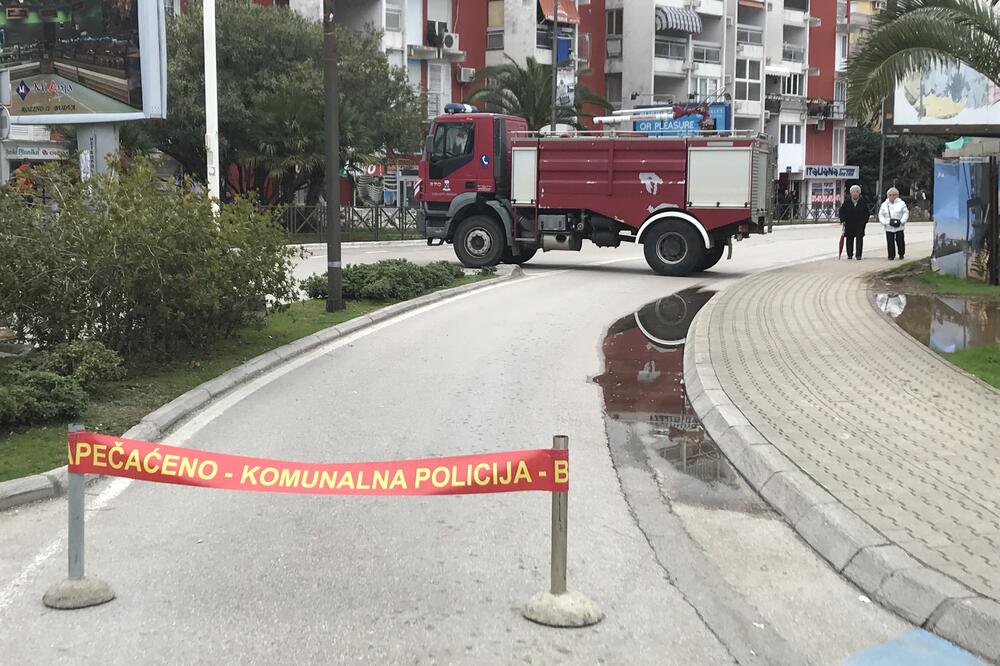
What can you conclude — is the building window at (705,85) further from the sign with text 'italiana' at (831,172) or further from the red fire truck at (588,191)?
the red fire truck at (588,191)

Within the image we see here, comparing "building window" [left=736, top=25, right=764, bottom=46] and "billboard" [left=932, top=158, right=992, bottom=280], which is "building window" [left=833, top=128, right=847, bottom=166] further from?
"billboard" [left=932, top=158, right=992, bottom=280]

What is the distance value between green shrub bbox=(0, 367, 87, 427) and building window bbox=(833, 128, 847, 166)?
75.3 meters

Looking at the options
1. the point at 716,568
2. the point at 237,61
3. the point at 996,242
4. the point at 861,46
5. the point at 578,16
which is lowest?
the point at 716,568

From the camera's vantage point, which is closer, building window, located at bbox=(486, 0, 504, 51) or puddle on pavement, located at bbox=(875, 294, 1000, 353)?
puddle on pavement, located at bbox=(875, 294, 1000, 353)

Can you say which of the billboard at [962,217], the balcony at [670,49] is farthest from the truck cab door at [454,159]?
the balcony at [670,49]

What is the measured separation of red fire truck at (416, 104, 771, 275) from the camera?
21.7 meters

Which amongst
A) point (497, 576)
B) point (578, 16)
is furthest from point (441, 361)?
point (578, 16)

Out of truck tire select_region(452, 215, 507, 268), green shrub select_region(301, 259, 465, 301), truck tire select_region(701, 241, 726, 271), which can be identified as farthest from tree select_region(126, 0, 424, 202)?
green shrub select_region(301, 259, 465, 301)

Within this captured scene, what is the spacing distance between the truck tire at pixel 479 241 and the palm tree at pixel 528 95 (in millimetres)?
24605

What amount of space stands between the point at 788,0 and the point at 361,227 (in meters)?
45.7

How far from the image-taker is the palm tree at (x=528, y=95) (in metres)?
48.5

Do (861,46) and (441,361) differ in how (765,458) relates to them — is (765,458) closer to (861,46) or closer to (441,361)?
(441,361)

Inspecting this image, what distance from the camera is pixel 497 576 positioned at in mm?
5195

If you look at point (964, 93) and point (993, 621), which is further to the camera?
point (964, 93)
